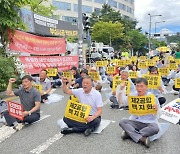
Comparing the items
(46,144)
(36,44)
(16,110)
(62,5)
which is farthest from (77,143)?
(62,5)

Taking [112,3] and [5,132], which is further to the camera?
[112,3]

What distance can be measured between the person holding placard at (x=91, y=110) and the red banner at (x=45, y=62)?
8.22 meters

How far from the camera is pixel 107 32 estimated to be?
5225cm

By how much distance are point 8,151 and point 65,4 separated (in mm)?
61333

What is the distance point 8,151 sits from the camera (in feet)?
17.1

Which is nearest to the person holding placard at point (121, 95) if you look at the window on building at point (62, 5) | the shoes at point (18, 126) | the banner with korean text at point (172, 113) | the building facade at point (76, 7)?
the banner with korean text at point (172, 113)

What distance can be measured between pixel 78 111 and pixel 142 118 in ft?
4.11

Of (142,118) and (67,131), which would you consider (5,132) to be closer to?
(67,131)

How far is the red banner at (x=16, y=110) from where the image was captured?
20.5ft

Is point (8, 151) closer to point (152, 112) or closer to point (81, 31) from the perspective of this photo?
point (152, 112)

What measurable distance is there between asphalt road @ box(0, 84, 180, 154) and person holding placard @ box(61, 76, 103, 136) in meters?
A: 0.13

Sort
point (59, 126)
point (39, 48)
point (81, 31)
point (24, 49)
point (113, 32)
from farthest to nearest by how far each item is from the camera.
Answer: point (113, 32)
point (81, 31)
point (39, 48)
point (24, 49)
point (59, 126)

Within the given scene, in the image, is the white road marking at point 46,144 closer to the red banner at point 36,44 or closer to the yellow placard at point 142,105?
the yellow placard at point 142,105

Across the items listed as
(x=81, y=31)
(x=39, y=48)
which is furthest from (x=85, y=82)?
(x=81, y=31)
